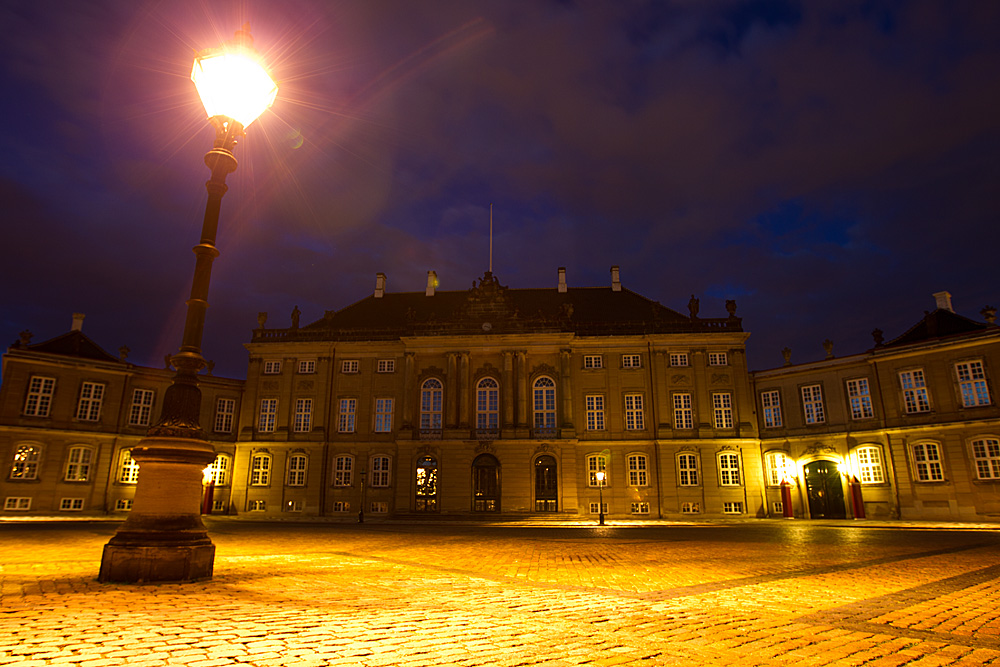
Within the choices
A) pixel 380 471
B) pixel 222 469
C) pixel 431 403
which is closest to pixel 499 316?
A: pixel 431 403

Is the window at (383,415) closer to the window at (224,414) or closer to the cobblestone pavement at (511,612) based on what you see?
the window at (224,414)

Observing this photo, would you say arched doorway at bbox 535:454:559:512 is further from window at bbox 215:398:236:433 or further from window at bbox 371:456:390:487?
window at bbox 215:398:236:433

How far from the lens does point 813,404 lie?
36.6 meters

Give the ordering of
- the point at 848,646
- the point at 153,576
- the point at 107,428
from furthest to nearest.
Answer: the point at 107,428 < the point at 153,576 < the point at 848,646

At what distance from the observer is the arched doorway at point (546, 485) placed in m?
36.8

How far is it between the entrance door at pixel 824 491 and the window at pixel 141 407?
141ft

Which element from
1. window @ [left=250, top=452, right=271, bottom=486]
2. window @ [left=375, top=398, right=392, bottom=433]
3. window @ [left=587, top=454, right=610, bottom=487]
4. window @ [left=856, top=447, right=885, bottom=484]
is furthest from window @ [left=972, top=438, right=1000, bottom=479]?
window @ [left=250, top=452, right=271, bottom=486]

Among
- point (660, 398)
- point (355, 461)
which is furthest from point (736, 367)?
point (355, 461)

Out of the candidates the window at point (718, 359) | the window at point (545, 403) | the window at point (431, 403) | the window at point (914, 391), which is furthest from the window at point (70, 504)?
the window at point (914, 391)

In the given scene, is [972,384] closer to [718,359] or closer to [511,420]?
[718,359]

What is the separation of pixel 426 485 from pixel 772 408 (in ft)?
76.3

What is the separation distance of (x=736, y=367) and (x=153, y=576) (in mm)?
36627

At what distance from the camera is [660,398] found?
1535 inches

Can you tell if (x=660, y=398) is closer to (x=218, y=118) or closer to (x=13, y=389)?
(x=218, y=118)
